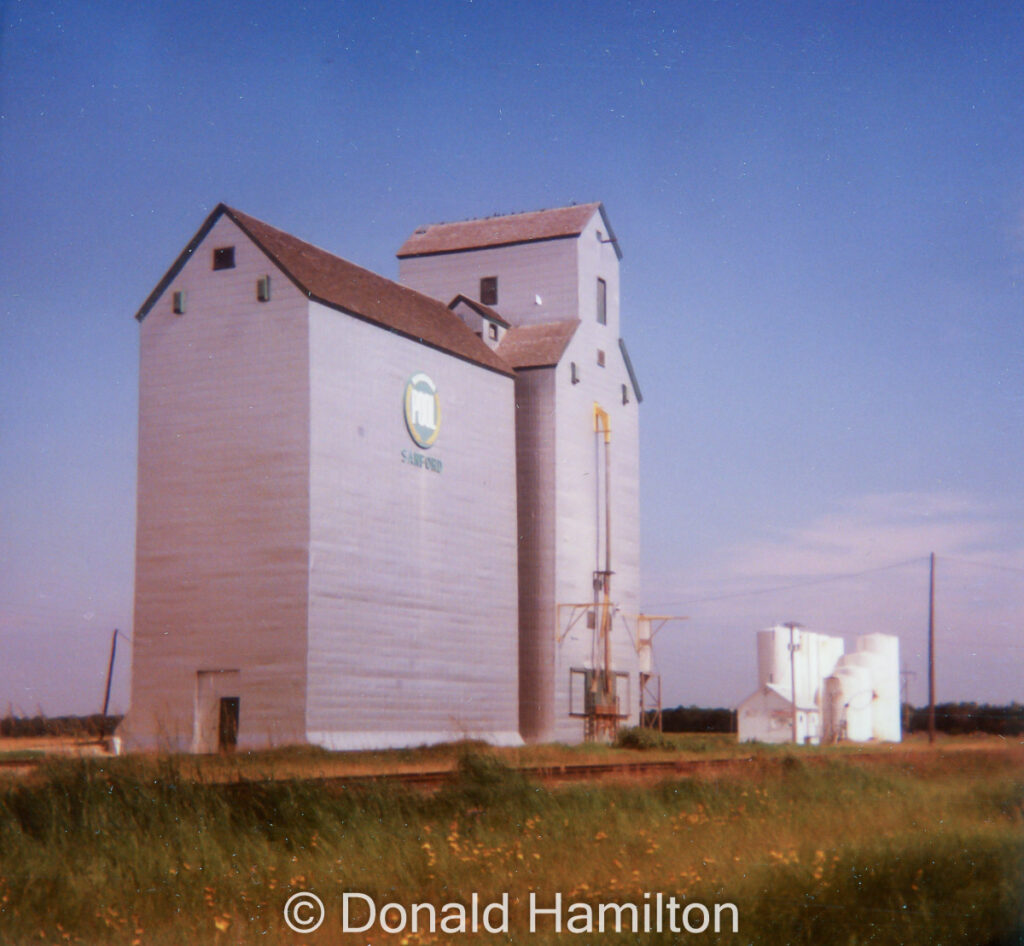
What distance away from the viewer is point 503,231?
1887 inches

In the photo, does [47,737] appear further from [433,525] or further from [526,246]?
[526,246]

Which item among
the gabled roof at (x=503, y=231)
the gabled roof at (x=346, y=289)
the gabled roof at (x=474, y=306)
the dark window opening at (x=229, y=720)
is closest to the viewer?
the dark window opening at (x=229, y=720)

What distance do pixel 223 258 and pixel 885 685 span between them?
34939mm

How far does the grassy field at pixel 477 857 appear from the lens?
9.28 m

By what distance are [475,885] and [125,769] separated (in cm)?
491

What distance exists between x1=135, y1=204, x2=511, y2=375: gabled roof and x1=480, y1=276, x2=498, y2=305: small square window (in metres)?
6.31

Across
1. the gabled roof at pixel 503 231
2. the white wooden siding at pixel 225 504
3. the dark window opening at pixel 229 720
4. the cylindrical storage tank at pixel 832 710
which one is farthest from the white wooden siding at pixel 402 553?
the cylindrical storage tank at pixel 832 710

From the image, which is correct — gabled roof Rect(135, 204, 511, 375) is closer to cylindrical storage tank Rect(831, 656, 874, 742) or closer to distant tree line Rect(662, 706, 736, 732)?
cylindrical storage tank Rect(831, 656, 874, 742)

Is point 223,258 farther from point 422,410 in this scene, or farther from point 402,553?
point 402,553

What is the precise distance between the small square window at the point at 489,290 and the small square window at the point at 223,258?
Answer: 14.7m

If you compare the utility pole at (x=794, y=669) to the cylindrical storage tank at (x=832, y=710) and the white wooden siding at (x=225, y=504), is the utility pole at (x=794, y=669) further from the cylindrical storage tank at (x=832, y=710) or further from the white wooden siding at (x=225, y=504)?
the white wooden siding at (x=225, y=504)

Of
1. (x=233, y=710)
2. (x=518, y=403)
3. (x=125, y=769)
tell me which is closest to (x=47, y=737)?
(x=125, y=769)

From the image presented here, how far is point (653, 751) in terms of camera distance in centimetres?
3756

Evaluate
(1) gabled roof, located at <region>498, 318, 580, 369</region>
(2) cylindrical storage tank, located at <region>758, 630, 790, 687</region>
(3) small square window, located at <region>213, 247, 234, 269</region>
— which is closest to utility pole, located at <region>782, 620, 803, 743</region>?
(2) cylindrical storage tank, located at <region>758, 630, 790, 687</region>
